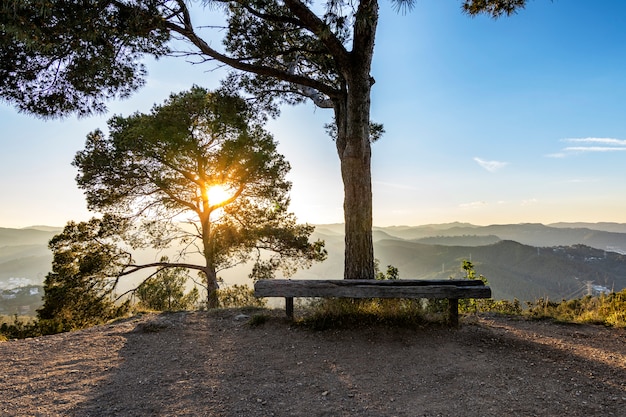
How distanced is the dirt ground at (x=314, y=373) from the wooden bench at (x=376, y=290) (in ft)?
1.42

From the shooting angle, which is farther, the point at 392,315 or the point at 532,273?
the point at 532,273

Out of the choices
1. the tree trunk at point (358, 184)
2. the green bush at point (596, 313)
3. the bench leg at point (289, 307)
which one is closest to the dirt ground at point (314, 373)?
the bench leg at point (289, 307)

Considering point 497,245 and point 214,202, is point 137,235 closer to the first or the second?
point 214,202

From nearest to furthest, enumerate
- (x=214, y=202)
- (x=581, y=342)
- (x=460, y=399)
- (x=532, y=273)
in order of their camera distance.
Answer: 1. (x=460, y=399)
2. (x=581, y=342)
3. (x=214, y=202)
4. (x=532, y=273)

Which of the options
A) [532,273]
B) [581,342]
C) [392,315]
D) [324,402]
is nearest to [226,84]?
[392,315]

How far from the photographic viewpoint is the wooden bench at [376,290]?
161 inches

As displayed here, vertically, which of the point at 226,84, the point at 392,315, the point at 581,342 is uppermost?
the point at 226,84

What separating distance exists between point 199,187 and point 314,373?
905 centimetres

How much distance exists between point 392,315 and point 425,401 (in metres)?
1.72

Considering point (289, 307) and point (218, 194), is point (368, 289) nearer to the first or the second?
point (289, 307)

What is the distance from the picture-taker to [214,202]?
450 inches

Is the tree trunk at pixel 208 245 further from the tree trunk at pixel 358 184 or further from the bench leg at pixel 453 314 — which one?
the bench leg at pixel 453 314

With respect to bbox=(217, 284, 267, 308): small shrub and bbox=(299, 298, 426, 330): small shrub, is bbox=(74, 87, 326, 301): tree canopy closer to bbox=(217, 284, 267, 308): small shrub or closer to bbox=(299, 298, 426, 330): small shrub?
bbox=(217, 284, 267, 308): small shrub

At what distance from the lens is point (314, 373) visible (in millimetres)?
3082
